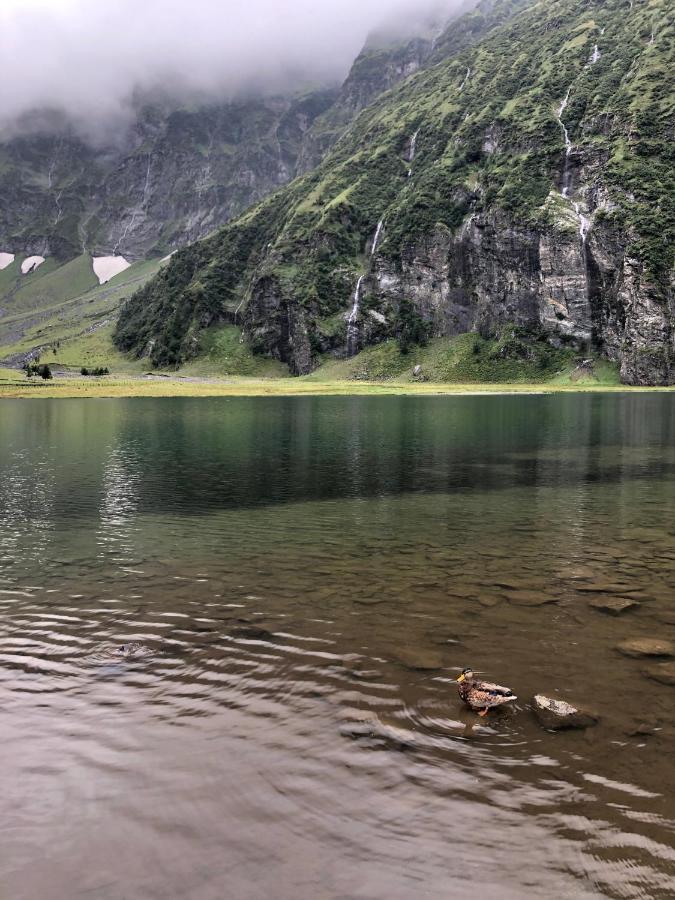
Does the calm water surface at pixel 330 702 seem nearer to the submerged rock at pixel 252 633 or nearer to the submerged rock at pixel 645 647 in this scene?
the submerged rock at pixel 252 633

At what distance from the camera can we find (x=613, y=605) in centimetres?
1812

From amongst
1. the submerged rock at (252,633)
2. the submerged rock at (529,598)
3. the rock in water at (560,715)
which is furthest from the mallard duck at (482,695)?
the submerged rock at (529,598)

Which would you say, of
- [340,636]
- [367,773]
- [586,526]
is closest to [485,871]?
[367,773]

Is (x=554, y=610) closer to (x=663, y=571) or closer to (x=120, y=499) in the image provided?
(x=663, y=571)

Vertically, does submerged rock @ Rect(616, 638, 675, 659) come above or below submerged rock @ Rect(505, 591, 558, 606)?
above

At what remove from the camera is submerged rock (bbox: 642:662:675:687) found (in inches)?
525

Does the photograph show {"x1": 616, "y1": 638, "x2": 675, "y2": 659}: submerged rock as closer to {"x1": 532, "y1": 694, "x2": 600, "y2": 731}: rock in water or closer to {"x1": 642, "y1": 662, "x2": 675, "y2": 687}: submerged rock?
{"x1": 642, "y1": 662, "x2": 675, "y2": 687}: submerged rock

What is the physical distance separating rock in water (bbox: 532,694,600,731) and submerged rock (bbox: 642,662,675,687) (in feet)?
8.32

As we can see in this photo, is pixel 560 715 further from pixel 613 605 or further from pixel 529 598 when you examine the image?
pixel 613 605

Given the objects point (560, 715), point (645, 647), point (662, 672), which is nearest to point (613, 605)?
point (645, 647)

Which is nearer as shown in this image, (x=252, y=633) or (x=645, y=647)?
(x=645, y=647)

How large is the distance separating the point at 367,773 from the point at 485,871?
2.55 metres

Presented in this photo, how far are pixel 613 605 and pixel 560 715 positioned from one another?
7.50 m

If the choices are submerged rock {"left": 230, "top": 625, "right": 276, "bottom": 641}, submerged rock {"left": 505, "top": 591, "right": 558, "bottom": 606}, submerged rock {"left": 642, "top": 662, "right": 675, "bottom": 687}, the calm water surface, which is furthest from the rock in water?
submerged rock {"left": 230, "top": 625, "right": 276, "bottom": 641}
